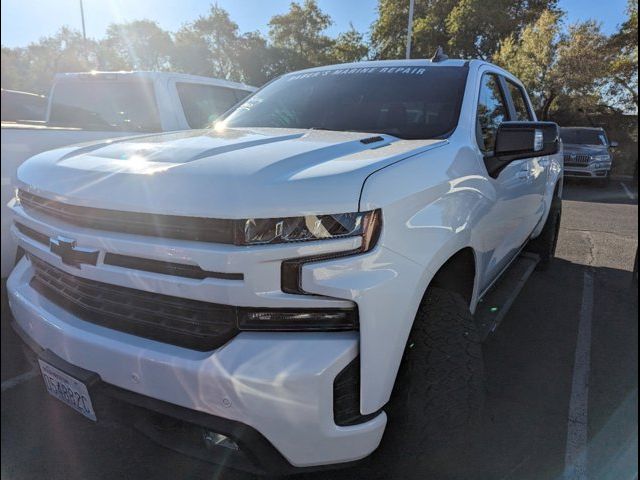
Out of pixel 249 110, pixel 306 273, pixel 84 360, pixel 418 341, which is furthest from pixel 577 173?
pixel 84 360

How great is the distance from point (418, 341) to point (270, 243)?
2.42ft

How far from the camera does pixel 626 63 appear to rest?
8.48 feet

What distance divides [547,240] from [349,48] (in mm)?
2952

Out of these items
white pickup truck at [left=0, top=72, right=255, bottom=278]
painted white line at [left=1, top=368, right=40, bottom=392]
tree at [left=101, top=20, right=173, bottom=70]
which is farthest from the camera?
white pickup truck at [left=0, top=72, right=255, bottom=278]

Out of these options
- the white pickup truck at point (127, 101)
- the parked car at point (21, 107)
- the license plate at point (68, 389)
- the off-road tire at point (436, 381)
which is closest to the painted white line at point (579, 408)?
the off-road tire at point (436, 381)

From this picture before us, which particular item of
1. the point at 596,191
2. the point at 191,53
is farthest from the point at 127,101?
the point at 596,191

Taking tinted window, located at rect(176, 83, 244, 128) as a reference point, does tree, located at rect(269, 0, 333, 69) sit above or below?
above

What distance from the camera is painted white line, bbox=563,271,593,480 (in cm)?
222

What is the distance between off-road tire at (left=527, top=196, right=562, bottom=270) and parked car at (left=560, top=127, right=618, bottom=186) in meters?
0.48

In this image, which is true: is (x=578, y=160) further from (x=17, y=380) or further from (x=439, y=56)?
(x=17, y=380)

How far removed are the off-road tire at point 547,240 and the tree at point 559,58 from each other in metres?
1.60

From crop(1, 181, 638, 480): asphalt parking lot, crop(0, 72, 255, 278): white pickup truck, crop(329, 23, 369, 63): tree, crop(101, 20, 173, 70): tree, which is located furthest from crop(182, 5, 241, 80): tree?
crop(1, 181, 638, 480): asphalt parking lot

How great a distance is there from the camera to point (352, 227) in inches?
60.9

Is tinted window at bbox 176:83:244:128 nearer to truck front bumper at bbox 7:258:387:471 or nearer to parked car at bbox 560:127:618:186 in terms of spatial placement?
parked car at bbox 560:127:618:186
